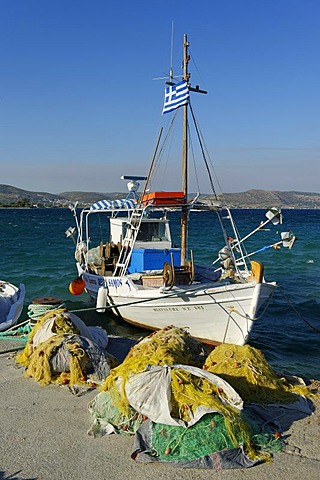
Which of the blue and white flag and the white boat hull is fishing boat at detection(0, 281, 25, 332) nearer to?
the white boat hull

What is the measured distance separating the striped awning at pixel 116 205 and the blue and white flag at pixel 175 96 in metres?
2.67

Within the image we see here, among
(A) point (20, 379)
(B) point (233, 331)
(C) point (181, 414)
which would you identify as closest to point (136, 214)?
(B) point (233, 331)

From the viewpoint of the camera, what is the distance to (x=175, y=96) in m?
12.6

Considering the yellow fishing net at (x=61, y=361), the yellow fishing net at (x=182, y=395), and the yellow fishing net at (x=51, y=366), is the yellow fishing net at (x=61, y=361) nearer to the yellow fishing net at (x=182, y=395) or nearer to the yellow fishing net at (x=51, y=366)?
the yellow fishing net at (x=51, y=366)

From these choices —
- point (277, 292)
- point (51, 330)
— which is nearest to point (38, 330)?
point (51, 330)

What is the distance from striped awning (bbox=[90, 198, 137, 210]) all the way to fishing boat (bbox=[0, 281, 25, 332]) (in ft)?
11.5

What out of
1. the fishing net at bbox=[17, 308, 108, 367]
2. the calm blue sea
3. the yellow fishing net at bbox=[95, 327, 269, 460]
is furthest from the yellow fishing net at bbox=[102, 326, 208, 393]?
the calm blue sea

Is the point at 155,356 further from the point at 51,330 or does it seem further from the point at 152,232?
the point at 152,232

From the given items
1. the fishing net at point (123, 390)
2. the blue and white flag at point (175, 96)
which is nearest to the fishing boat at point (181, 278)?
the blue and white flag at point (175, 96)

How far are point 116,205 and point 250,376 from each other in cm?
851

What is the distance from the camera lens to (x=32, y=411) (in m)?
6.18

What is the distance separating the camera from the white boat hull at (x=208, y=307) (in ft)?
34.0

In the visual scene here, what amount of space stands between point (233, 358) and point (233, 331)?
416cm

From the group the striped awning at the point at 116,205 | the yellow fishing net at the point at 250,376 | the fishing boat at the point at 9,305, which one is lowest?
the fishing boat at the point at 9,305
